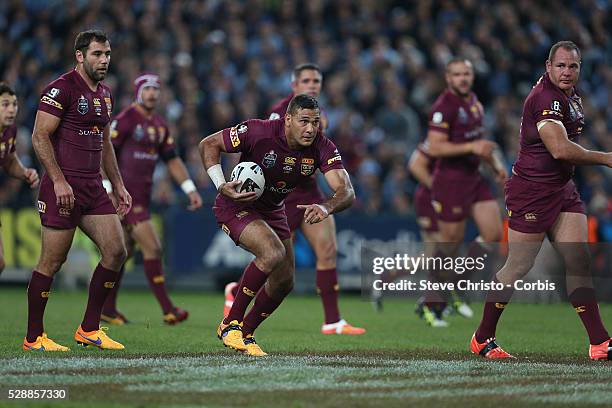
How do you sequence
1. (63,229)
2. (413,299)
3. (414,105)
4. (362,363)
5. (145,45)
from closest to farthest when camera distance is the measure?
(362,363)
(63,229)
(413,299)
(414,105)
(145,45)

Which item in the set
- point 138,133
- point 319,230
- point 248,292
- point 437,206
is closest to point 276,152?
point 248,292

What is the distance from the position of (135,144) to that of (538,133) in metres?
5.78

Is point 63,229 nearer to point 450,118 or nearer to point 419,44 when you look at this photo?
point 450,118

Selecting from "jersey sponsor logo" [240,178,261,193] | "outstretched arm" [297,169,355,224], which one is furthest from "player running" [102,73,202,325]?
"outstretched arm" [297,169,355,224]

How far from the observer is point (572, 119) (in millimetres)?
9391

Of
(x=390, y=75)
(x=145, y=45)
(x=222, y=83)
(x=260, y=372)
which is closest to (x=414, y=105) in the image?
(x=390, y=75)

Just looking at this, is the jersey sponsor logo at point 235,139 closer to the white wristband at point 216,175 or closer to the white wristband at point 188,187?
the white wristband at point 216,175

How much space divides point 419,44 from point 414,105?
1.84 metres

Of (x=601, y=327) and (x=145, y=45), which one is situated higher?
(x=145, y=45)

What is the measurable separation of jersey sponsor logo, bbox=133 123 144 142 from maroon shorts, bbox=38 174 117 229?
11.5ft

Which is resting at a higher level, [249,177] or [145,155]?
[145,155]

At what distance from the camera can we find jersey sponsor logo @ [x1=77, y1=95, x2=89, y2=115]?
31.8 ft

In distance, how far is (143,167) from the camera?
1349 centimetres

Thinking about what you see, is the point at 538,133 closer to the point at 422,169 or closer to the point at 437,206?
the point at 437,206
